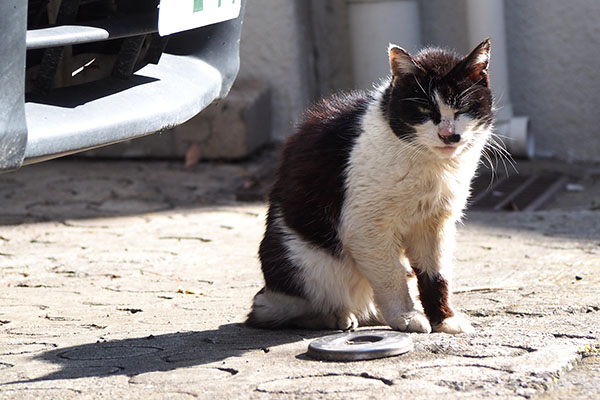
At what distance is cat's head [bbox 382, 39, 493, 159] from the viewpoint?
107 inches

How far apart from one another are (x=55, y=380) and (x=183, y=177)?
3.49 m

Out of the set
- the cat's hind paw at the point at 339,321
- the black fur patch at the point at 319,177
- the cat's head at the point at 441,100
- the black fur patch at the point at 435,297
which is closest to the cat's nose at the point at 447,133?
the cat's head at the point at 441,100

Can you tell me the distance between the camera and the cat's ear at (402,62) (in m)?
2.76

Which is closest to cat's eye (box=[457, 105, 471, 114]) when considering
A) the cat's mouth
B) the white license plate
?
the cat's mouth

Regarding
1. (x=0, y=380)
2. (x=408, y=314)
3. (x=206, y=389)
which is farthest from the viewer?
(x=408, y=314)

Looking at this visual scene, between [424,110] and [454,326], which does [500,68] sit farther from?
[454,326]

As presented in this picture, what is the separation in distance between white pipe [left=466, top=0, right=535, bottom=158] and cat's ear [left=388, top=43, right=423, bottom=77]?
10.4 feet

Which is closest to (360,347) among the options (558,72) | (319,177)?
(319,177)

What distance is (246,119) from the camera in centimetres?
591

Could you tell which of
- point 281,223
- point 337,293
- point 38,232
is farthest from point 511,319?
point 38,232

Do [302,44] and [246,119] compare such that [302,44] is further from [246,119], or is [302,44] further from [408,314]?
[408,314]

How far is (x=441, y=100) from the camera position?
107 inches

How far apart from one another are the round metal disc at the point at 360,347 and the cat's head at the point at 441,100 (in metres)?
0.63

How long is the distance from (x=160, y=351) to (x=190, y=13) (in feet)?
3.32
